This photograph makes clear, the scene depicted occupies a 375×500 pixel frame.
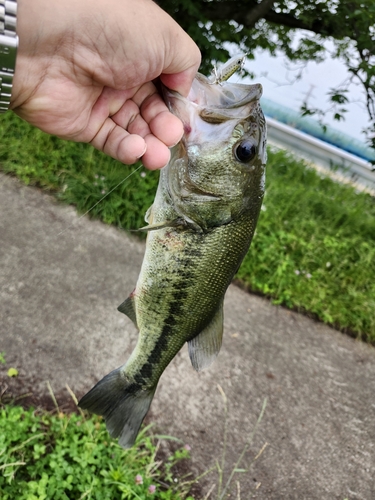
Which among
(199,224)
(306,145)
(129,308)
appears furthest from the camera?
(306,145)

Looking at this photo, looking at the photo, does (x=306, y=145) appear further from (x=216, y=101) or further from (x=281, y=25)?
(x=216, y=101)

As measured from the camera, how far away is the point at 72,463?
245 cm

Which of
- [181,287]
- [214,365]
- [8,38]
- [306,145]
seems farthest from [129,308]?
[306,145]

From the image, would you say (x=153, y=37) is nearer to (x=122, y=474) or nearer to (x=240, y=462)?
(x=122, y=474)

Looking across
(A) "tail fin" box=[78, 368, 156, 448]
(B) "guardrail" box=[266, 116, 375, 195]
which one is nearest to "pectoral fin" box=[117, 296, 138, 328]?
(A) "tail fin" box=[78, 368, 156, 448]

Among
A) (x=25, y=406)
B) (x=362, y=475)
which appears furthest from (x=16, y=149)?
(x=362, y=475)

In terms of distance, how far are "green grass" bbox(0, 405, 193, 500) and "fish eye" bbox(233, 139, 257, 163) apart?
1.83 meters

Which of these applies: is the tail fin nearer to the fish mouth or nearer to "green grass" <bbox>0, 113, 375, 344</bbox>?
the fish mouth

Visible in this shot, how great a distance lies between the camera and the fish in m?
1.59

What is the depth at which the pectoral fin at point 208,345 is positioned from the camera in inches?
71.7

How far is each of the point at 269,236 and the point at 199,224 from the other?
3381 mm

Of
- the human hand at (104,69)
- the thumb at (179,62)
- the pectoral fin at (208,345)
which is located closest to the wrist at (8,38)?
the human hand at (104,69)

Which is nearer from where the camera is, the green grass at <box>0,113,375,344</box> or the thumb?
the thumb

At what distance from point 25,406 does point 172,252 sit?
1615 millimetres
